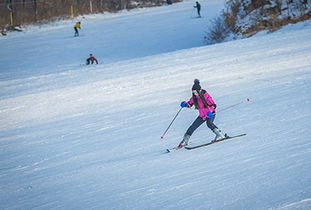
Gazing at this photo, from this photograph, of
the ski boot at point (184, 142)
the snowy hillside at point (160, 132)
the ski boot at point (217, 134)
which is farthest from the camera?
the ski boot at point (184, 142)

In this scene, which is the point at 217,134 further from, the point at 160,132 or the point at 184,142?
the point at 160,132

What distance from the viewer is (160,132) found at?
10.6 m

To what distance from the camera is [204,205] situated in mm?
5539

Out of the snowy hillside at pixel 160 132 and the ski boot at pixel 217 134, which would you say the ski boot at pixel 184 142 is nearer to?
the snowy hillside at pixel 160 132

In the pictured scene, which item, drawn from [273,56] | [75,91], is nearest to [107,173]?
[75,91]

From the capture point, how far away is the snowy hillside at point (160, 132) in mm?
6184

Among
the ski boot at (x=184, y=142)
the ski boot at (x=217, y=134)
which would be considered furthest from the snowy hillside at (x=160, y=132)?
the ski boot at (x=184, y=142)

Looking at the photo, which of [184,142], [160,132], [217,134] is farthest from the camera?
[160,132]

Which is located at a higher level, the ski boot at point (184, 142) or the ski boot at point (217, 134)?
the ski boot at point (217, 134)

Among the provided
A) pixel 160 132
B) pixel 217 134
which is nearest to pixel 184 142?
pixel 217 134

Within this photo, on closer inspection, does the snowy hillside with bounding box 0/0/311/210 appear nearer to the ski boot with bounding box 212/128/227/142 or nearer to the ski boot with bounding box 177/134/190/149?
the ski boot with bounding box 212/128/227/142

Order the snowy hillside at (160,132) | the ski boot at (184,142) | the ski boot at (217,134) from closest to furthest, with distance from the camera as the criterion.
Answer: the snowy hillside at (160,132), the ski boot at (217,134), the ski boot at (184,142)

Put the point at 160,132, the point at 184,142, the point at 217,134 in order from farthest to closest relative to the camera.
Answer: the point at 160,132 → the point at 184,142 → the point at 217,134

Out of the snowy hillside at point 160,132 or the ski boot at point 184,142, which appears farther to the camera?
the ski boot at point 184,142
